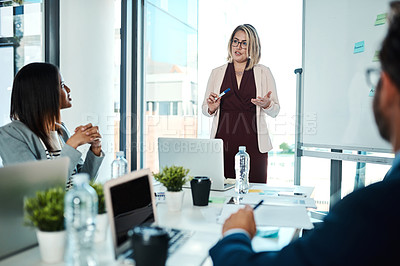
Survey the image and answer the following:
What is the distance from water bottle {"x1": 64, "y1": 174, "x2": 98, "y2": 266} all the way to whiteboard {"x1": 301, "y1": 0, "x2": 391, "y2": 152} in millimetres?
2208

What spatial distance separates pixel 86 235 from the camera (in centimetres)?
84

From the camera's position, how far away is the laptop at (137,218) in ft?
3.02

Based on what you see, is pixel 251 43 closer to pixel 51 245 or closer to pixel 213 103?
pixel 213 103

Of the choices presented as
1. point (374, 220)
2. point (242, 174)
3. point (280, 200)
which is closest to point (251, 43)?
point (242, 174)

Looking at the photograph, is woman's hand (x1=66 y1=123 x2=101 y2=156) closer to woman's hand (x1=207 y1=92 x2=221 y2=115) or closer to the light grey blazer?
the light grey blazer

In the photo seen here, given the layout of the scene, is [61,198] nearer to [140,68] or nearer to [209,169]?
[209,169]

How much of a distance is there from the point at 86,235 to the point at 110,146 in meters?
2.92

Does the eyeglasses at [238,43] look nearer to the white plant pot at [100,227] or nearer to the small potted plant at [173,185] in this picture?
the small potted plant at [173,185]

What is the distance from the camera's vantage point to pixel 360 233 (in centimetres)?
62

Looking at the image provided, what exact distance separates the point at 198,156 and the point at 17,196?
0.96 metres

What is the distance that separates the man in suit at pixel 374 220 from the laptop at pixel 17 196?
640mm

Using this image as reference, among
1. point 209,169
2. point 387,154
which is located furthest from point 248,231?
point 387,154

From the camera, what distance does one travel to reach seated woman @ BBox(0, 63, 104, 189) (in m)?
1.65

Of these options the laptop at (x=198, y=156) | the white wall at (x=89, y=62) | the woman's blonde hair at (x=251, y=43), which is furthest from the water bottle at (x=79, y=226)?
the white wall at (x=89, y=62)
